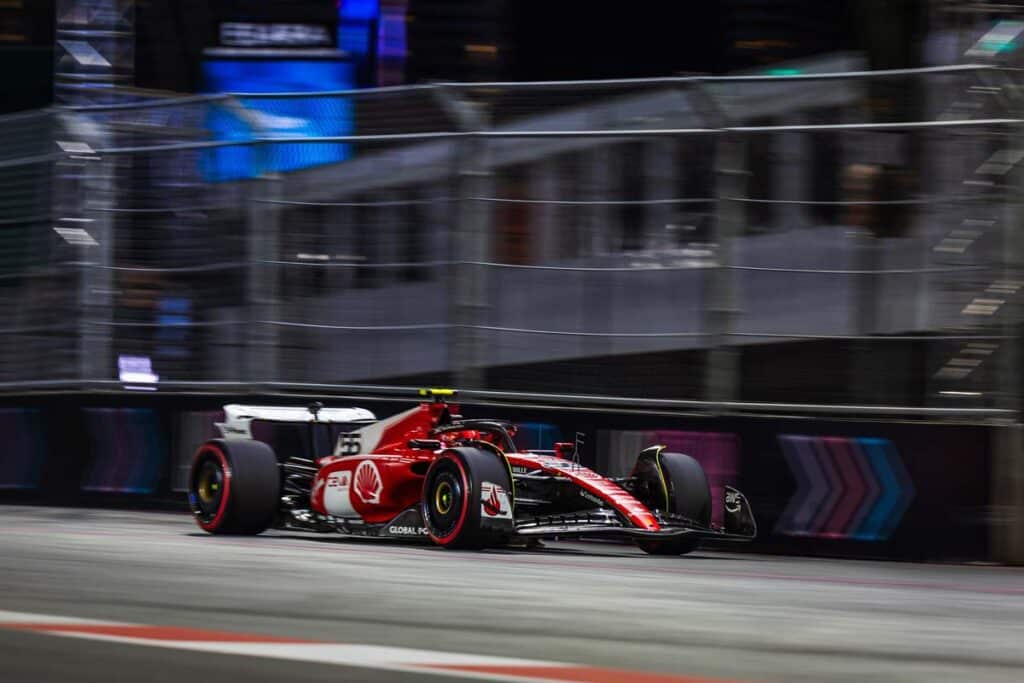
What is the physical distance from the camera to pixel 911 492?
10.6 meters

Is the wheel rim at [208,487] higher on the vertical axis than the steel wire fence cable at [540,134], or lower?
lower

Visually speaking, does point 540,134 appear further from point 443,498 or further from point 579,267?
point 443,498

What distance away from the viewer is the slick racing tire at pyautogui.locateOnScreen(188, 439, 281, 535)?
36.8 feet

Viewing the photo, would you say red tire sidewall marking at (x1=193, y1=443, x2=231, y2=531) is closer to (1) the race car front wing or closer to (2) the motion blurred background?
(2) the motion blurred background

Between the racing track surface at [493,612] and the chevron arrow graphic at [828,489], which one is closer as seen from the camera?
the racing track surface at [493,612]

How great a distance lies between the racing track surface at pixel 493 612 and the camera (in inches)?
204

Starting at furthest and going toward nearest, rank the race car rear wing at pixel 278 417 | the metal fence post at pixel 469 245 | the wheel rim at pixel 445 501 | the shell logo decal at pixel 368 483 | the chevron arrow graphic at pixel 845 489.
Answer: the metal fence post at pixel 469 245, the race car rear wing at pixel 278 417, the shell logo decal at pixel 368 483, the chevron arrow graphic at pixel 845 489, the wheel rim at pixel 445 501

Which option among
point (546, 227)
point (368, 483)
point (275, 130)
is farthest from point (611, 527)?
point (275, 130)

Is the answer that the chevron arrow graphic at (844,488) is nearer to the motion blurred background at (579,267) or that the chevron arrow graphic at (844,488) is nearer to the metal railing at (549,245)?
the motion blurred background at (579,267)

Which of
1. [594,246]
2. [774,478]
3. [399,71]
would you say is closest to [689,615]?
[774,478]

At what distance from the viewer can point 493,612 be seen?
21.7ft

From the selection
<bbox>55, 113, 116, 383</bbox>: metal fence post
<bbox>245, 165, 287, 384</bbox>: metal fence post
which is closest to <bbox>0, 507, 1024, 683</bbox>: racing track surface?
<bbox>245, 165, 287, 384</bbox>: metal fence post

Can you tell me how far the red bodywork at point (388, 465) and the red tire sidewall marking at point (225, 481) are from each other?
0.62 meters

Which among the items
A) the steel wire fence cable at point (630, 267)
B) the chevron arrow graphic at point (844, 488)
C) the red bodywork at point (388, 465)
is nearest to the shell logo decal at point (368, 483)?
the red bodywork at point (388, 465)
